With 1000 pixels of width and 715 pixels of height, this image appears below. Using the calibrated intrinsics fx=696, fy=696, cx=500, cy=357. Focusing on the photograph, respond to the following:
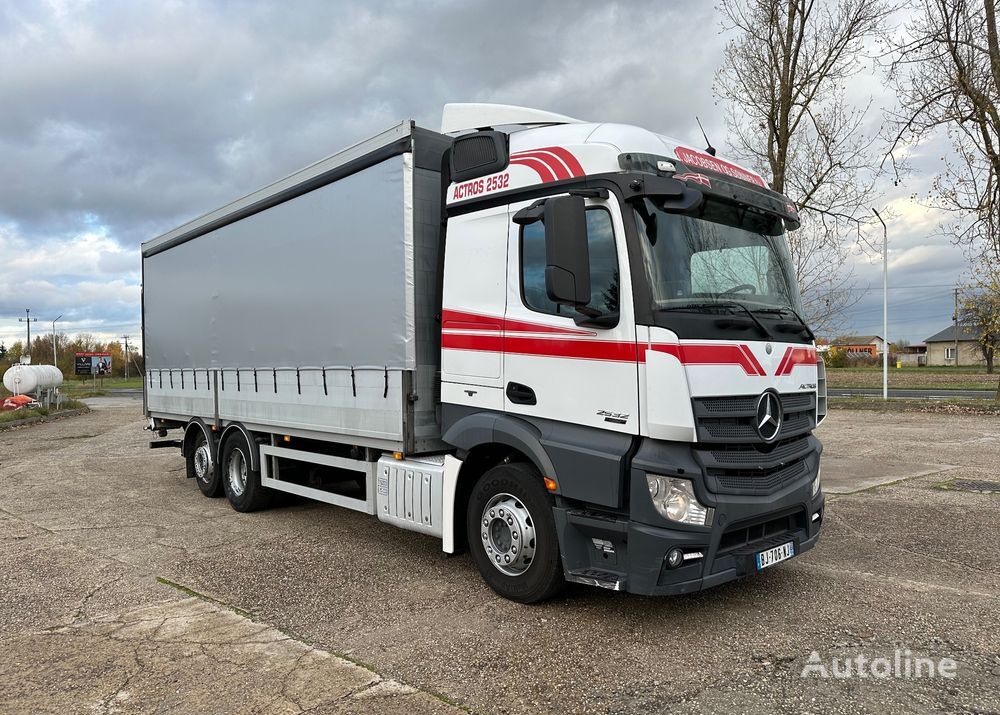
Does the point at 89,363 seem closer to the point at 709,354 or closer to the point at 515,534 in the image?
the point at 515,534

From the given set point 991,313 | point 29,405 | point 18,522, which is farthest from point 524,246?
point 29,405

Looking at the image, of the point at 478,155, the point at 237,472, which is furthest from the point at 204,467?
the point at 478,155

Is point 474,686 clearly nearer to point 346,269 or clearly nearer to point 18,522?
point 346,269

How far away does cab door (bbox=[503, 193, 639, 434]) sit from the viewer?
4059 mm

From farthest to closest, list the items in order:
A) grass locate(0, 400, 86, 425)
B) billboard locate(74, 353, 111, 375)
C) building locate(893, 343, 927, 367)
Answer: building locate(893, 343, 927, 367)
billboard locate(74, 353, 111, 375)
grass locate(0, 400, 86, 425)

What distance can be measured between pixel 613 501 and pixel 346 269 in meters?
3.22

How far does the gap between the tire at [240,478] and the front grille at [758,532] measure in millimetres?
5338

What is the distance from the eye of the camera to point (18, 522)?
7688mm

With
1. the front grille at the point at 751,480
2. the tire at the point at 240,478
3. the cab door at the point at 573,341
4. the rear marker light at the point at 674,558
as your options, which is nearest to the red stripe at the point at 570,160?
the cab door at the point at 573,341

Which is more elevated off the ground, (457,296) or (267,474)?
(457,296)

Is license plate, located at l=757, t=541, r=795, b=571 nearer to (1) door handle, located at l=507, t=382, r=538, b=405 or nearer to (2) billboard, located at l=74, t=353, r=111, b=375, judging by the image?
(1) door handle, located at l=507, t=382, r=538, b=405

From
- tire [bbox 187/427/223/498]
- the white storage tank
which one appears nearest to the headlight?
tire [bbox 187/427/223/498]

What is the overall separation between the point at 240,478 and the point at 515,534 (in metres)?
4.68

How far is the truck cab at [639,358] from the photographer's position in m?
3.91
